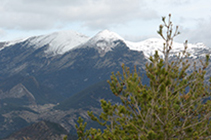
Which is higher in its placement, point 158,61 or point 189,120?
point 158,61

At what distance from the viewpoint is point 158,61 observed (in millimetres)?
29609

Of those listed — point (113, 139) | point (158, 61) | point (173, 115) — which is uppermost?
point (158, 61)

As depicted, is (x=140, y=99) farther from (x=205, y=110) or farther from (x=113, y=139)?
(x=205, y=110)

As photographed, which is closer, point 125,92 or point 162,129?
point 162,129

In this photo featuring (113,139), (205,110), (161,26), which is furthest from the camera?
(205,110)

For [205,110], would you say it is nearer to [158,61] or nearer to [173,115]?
[173,115]

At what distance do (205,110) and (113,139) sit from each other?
9.64 meters

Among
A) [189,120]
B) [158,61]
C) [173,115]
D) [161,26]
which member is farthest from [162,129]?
[161,26]

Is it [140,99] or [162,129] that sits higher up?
[140,99]

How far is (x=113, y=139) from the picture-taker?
1207 inches

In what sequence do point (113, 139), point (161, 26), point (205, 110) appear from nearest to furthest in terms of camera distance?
1. point (161, 26)
2. point (113, 139)
3. point (205, 110)

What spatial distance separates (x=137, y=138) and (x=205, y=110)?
332 inches

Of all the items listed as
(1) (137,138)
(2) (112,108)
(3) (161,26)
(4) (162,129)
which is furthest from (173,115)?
(3) (161,26)

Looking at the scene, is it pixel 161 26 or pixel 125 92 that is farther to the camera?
pixel 125 92
